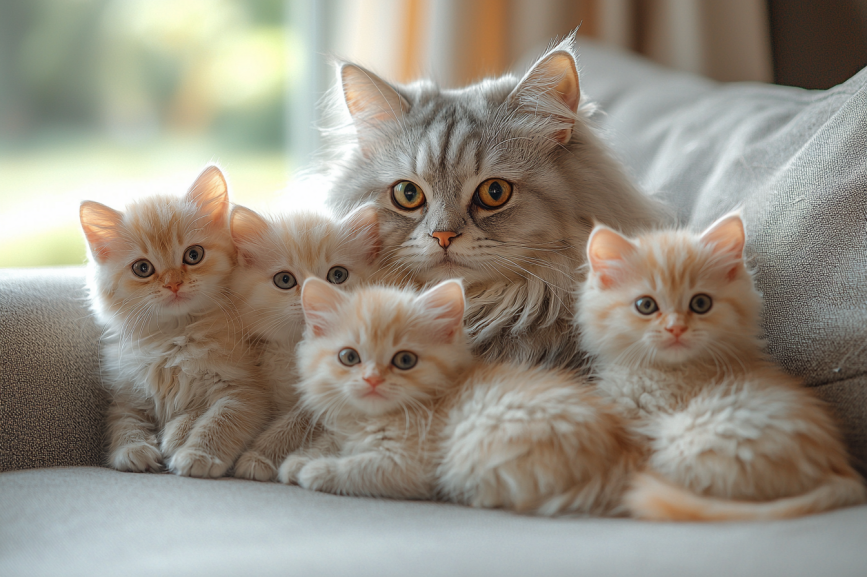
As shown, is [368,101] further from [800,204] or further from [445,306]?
[800,204]

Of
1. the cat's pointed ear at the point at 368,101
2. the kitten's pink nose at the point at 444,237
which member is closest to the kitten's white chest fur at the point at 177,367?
the kitten's pink nose at the point at 444,237

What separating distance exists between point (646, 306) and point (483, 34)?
2.11m

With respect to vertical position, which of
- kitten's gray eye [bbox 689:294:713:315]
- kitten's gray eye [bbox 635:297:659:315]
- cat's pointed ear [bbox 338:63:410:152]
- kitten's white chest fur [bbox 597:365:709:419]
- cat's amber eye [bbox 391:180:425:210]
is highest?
cat's pointed ear [bbox 338:63:410:152]

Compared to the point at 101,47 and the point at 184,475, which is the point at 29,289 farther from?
the point at 101,47

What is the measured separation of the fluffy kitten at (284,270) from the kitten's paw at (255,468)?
10 centimetres

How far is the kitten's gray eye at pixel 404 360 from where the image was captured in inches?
41.5

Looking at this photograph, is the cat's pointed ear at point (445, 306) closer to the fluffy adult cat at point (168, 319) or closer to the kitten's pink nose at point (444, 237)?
the kitten's pink nose at point (444, 237)

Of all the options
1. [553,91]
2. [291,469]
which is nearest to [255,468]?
[291,469]

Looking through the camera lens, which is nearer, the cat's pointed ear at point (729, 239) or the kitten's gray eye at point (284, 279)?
the cat's pointed ear at point (729, 239)

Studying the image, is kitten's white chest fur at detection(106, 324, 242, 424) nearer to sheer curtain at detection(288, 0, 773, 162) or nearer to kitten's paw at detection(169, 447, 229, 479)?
kitten's paw at detection(169, 447, 229, 479)

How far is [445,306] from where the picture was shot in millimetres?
1081

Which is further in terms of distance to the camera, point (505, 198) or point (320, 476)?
point (505, 198)

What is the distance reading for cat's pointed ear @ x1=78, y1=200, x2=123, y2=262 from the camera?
4.04 feet

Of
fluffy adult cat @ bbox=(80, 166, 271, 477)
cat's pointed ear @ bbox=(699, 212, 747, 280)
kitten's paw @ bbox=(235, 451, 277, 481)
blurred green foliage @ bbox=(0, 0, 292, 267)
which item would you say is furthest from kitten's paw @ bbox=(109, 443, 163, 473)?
blurred green foliage @ bbox=(0, 0, 292, 267)
